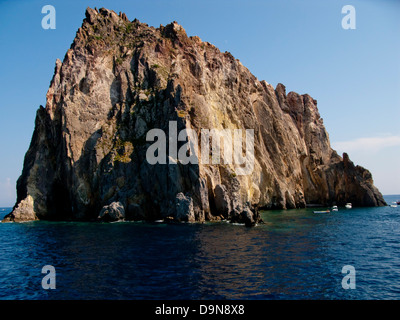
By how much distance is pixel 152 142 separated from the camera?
75.3 metres

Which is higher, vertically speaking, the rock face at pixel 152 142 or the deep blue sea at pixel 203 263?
the rock face at pixel 152 142

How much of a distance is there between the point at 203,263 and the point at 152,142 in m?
48.3

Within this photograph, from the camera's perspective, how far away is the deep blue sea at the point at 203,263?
23734mm

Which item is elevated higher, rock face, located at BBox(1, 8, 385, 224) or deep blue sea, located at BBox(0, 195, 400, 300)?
rock face, located at BBox(1, 8, 385, 224)

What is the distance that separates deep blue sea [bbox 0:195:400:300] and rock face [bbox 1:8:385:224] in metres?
18.0

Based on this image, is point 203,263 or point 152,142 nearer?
point 203,263

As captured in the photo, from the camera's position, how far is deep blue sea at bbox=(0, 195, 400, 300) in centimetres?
2373

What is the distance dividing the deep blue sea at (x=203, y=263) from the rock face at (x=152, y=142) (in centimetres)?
1801

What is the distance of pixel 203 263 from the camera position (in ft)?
103

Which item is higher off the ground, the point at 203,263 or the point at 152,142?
the point at 152,142

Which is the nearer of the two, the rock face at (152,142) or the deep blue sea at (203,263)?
the deep blue sea at (203,263)
